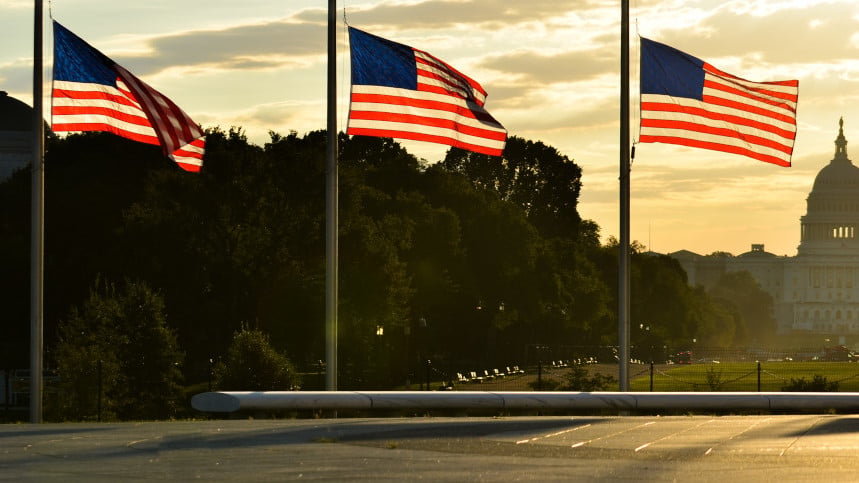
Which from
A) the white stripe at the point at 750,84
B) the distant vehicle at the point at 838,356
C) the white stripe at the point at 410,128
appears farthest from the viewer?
the distant vehicle at the point at 838,356

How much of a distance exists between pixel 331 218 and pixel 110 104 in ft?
16.7

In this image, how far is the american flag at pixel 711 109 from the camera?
103ft

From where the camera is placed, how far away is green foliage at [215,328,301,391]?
149 feet

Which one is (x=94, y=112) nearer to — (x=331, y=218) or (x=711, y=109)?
(x=331, y=218)

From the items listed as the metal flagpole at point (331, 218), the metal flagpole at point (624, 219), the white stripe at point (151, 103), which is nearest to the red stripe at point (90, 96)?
the white stripe at point (151, 103)

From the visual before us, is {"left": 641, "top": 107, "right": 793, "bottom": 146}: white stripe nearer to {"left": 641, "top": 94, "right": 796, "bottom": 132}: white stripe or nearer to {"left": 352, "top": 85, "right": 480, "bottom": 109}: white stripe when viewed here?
{"left": 641, "top": 94, "right": 796, "bottom": 132}: white stripe

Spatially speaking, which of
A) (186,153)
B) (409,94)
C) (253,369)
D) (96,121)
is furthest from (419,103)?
(253,369)

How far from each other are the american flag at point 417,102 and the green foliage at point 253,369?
16.3 metres

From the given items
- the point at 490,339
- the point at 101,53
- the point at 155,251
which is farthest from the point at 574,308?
the point at 101,53

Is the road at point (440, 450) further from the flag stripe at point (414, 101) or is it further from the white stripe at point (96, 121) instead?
the flag stripe at point (414, 101)

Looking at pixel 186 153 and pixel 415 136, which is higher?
pixel 415 136

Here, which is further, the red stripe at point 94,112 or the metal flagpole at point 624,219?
the metal flagpole at point 624,219

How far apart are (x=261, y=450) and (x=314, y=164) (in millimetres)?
56149

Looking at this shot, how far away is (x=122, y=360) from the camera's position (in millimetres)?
47469
